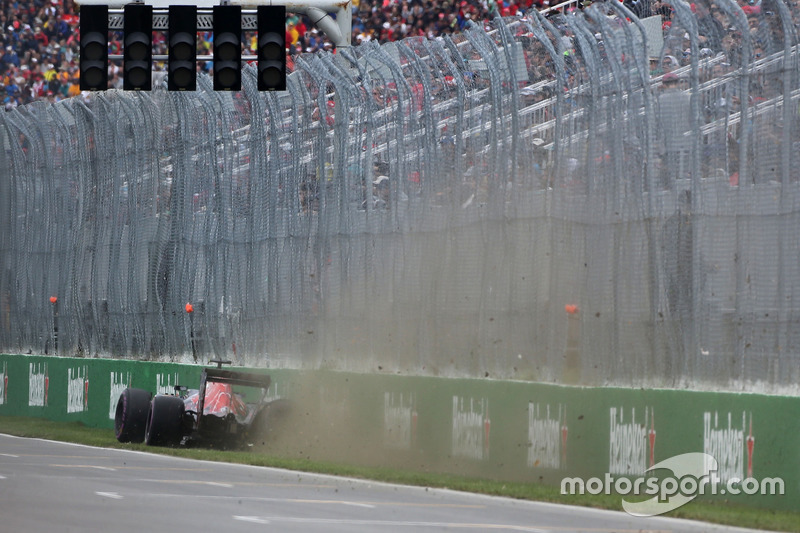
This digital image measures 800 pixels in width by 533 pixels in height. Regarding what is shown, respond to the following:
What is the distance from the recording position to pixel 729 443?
39.8 ft

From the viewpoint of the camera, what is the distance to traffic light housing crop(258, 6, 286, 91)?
46.5 feet

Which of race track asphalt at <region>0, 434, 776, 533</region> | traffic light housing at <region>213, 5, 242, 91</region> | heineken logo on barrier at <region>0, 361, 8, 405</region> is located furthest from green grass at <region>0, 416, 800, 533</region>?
heineken logo on barrier at <region>0, 361, 8, 405</region>

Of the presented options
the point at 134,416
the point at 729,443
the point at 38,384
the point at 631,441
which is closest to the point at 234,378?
the point at 134,416

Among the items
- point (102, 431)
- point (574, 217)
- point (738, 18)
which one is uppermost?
point (738, 18)

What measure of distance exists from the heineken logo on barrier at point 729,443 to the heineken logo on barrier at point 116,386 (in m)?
12.5

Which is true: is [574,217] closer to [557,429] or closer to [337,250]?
[557,429]

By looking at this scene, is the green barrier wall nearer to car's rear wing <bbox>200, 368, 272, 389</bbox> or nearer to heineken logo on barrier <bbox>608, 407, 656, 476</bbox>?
heineken logo on barrier <bbox>608, 407, 656, 476</bbox>

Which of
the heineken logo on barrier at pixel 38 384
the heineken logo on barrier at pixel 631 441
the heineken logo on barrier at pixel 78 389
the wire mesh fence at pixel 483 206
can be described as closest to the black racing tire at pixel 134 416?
the wire mesh fence at pixel 483 206

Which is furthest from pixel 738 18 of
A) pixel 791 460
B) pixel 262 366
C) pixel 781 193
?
pixel 262 366

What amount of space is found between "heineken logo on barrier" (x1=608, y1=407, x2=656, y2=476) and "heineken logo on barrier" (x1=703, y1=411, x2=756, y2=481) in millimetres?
620

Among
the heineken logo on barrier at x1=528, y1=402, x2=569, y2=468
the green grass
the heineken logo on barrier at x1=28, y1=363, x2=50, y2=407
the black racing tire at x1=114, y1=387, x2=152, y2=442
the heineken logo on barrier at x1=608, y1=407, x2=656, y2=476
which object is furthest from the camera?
the heineken logo on barrier at x1=28, y1=363, x2=50, y2=407

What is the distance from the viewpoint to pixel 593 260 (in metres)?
14.7

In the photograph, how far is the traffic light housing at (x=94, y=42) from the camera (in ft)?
46.4

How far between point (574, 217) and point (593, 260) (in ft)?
1.85
